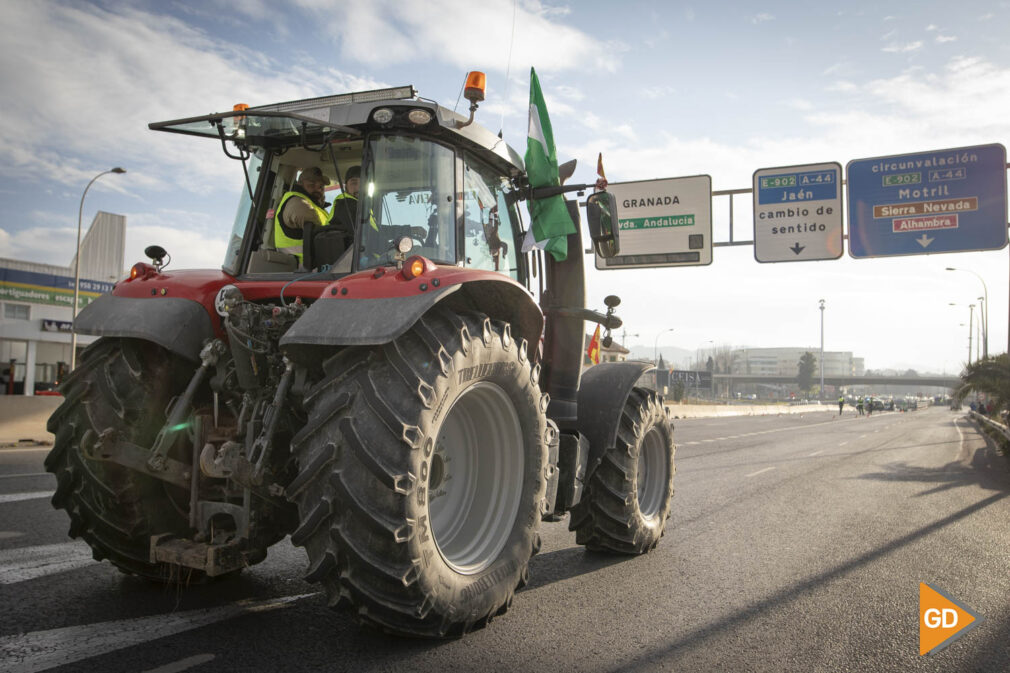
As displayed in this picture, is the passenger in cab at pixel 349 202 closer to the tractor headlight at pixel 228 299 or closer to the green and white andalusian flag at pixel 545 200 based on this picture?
the tractor headlight at pixel 228 299

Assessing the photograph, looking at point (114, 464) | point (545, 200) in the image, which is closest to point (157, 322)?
point (114, 464)

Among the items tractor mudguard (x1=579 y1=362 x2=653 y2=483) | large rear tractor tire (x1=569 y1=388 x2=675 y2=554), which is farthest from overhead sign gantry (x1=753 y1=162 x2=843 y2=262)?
tractor mudguard (x1=579 y1=362 x2=653 y2=483)

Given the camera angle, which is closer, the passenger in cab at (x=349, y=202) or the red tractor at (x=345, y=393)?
the red tractor at (x=345, y=393)

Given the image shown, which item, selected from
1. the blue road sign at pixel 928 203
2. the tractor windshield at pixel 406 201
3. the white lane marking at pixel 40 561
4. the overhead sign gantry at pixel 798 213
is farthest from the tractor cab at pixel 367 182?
the blue road sign at pixel 928 203

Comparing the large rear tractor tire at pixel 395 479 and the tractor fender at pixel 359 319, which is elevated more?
the tractor fender at pixel 359 319

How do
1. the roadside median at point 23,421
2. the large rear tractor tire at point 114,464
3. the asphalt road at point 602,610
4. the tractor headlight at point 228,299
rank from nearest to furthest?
the asphalt road at point 602,610
the tractor headlight at point 228,299
the large rear tractor tire at point 114,464
the roadside median at point 23,421

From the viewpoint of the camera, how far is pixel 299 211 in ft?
14.0

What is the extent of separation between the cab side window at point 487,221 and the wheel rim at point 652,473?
212 centimetres

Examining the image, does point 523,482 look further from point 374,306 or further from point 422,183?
point 422,183

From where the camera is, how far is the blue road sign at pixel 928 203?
548 inches

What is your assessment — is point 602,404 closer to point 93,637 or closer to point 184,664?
point 184,664

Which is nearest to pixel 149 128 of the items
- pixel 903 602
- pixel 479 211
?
pixel 479 211

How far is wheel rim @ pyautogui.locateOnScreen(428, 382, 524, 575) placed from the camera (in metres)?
3.73

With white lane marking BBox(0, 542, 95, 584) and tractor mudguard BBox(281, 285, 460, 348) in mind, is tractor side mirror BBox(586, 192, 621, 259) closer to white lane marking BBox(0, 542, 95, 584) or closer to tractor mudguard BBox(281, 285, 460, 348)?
tractor mudguard BBox(281, 285, 460, 348)
